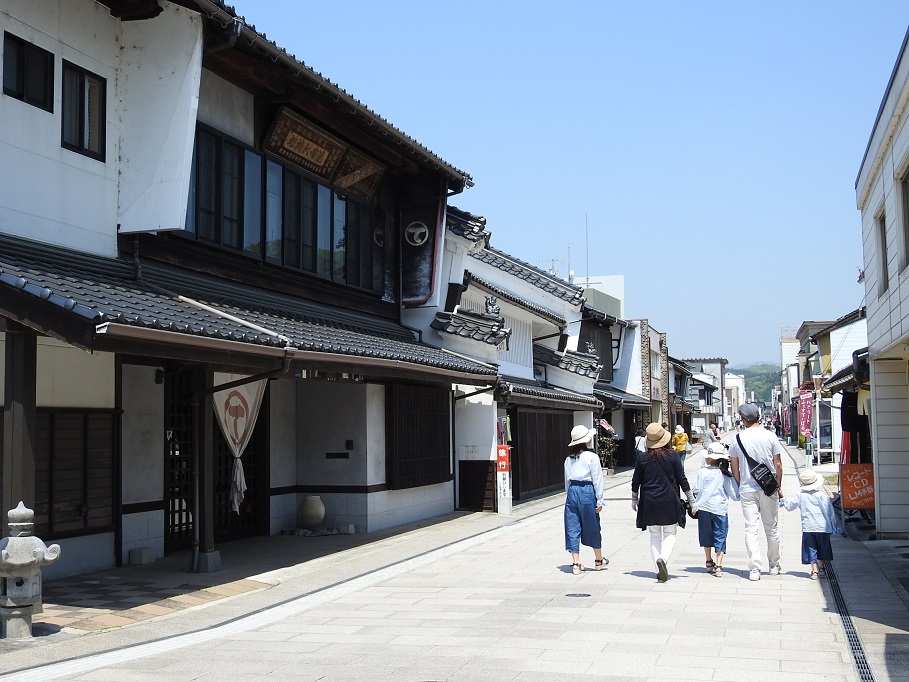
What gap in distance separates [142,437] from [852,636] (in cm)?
907

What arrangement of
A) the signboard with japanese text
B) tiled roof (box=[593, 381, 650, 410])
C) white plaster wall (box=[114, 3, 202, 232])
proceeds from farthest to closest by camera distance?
tiled roof (box=[593, 381, 650, 410]) < the signboard with japanese text < white plaster wall (box=[114, 3, 202, 232])

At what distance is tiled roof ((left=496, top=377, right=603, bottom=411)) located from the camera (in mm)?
20183

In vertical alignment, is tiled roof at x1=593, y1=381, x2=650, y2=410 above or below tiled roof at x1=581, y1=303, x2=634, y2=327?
below

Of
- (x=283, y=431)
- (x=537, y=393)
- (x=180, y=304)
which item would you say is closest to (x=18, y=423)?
(x=180, y=304)

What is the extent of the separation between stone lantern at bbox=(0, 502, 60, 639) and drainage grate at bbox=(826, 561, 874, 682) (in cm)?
674

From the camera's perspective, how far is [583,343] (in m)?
36.3

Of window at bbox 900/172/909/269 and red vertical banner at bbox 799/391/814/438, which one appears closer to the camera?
window at bbox 900/172/909/269

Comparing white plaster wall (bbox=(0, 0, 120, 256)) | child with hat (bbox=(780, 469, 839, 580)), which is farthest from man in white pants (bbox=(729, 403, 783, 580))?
white plaster wall (bbox=(0, 0, 120, 256))

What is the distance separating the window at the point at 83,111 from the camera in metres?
11.1

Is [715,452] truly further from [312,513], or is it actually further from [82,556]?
[82,556]

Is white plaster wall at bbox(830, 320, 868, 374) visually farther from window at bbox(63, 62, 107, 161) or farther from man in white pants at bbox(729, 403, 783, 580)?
window at bbox(63, 62, 107, 161)

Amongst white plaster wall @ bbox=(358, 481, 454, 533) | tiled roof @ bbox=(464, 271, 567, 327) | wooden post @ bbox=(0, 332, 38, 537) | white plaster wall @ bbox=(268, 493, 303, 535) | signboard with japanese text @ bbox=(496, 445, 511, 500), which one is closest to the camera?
wooden post @ bbox=(0, 332, 38, 537)

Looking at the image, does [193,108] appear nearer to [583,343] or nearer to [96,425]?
[96,425]

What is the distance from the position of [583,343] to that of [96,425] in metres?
26.4
